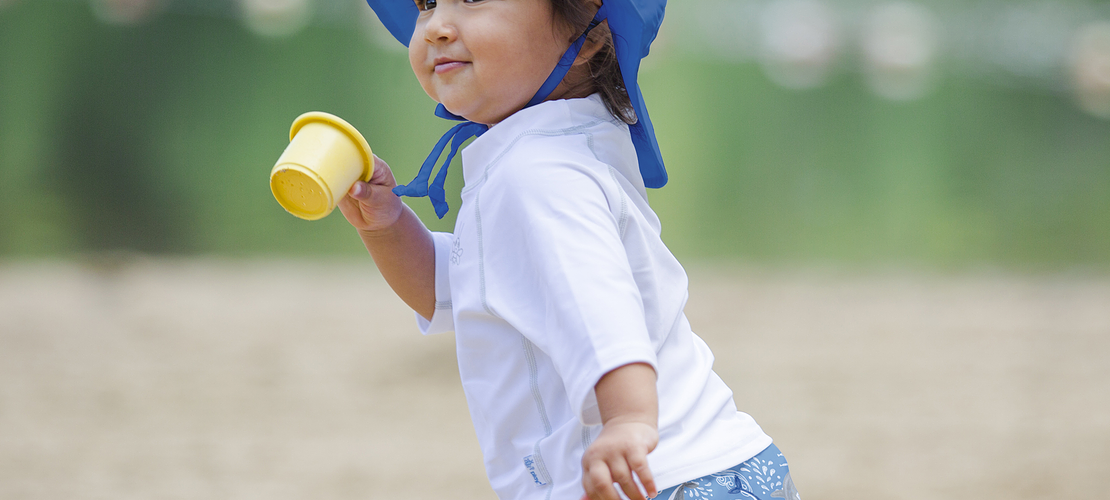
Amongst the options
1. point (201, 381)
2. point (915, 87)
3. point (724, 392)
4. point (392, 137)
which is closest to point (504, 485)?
point (724, 392)

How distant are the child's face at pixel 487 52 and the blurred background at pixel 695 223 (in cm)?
221

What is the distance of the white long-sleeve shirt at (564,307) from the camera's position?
0.62 m

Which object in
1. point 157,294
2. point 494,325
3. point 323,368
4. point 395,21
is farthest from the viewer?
point 157,294

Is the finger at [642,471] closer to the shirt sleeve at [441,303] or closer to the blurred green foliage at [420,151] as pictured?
the shirt sleeve at [441,303]

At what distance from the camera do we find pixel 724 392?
77 centimetres

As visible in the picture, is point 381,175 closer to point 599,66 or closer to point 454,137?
point 454,137

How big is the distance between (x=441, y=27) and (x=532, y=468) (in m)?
0.36

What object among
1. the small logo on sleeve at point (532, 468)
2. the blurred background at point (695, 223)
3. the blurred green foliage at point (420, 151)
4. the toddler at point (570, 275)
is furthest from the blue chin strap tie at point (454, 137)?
the blurred green foliage at point (420, 151)

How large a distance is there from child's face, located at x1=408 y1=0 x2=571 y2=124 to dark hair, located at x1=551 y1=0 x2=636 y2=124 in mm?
12

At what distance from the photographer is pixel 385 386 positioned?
3.51 meters

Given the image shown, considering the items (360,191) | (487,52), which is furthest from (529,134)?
(360,191)

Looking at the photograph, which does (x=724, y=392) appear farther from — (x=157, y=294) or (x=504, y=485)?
(x=157, y=294)

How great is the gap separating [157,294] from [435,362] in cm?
192

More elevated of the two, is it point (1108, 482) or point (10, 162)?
point (10, 162)
